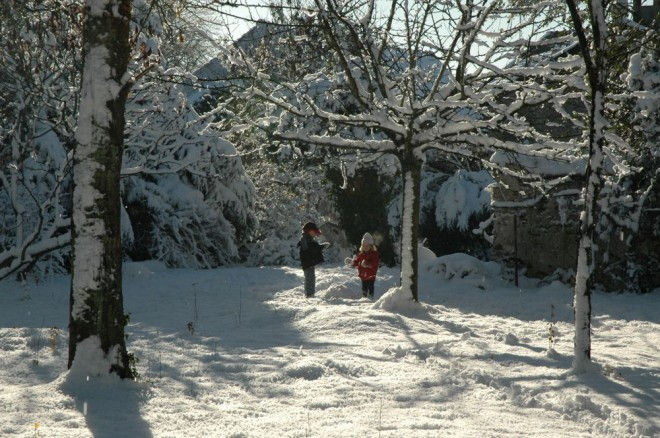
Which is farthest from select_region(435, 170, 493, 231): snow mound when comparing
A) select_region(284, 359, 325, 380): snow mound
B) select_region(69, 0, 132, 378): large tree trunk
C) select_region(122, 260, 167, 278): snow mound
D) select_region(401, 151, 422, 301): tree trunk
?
select_region(69, 0, 132, 378): large tree trunk

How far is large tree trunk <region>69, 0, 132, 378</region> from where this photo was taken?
17.6 ft

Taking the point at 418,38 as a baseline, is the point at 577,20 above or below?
below

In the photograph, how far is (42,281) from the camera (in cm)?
1450

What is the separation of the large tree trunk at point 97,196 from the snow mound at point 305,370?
157 centimetres

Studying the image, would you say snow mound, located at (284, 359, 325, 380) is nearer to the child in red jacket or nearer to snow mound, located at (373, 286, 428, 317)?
snow mound, located at (373, 286, 428, 317)

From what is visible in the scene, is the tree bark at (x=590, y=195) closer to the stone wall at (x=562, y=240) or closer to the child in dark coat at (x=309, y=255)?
the stone wall at (x=562, y=240)

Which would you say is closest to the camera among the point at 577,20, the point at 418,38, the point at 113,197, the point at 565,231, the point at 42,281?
the point at 113,197

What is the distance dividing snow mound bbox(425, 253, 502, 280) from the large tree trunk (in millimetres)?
9991

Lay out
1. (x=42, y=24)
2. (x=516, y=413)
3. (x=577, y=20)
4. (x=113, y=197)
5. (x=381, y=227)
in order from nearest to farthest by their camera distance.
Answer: (x=516, y=413)
(x=113, y=197)
(x=577, y=20)
(x=42, y=24)
(x=381, y=227)

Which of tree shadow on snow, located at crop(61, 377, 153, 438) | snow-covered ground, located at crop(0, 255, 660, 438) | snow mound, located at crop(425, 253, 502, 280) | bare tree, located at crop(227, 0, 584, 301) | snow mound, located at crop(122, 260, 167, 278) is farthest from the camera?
snow mound, located at crop(122, 260, 167, 278)

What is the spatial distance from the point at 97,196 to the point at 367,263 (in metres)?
7.18

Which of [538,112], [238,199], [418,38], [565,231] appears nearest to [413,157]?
[418,38]

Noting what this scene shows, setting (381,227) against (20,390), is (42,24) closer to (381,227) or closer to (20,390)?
(20,390)

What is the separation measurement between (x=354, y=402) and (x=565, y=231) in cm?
942
